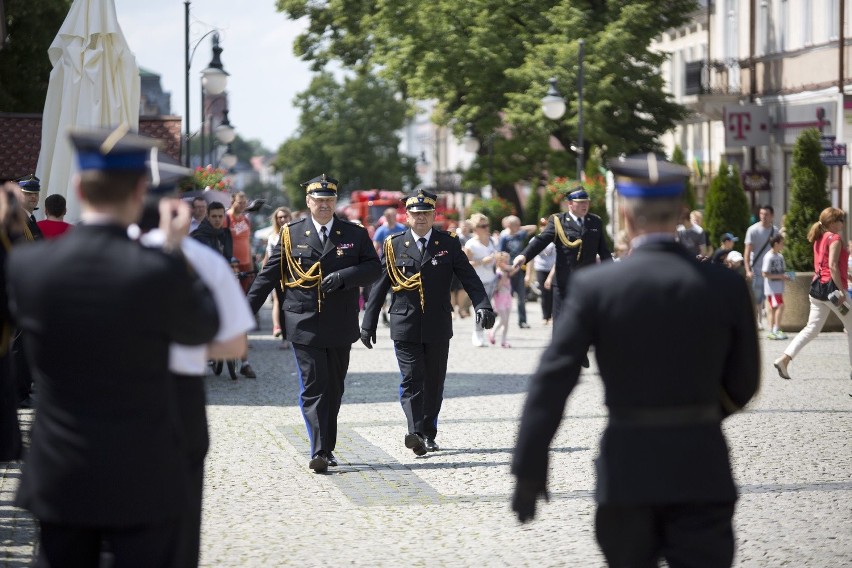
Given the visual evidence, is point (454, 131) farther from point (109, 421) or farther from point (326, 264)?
point (109, 421)

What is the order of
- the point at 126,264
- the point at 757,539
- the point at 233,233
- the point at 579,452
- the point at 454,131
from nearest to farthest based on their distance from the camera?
the point at 126,264 → the point at 757,539 → the point at 579,452 → the point at 233,233 → the point at 454,131

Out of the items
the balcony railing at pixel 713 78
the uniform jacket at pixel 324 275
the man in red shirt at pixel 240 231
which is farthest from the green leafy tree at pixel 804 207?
the balcony railing at pixel 713 78

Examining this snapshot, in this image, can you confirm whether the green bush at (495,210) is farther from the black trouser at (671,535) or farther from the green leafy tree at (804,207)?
the black trouser at (671,535)

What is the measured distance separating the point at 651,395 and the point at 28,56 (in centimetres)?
2999

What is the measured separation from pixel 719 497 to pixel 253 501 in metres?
5.00

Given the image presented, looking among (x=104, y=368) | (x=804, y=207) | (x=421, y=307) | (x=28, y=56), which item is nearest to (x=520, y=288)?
(x=804, y=207)

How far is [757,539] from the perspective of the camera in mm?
7891

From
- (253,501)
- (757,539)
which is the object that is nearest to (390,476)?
(253,501)

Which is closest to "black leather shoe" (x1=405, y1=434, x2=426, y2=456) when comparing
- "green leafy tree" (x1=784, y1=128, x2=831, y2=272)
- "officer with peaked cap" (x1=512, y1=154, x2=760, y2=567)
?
"officer with peaked cap" (x1=512, y1=154, x2=760, y2=567)

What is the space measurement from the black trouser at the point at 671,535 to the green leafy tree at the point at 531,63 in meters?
37.3

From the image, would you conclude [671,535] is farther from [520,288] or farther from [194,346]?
[520,288]

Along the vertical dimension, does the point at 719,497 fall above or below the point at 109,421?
below

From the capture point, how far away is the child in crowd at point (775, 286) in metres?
22.2

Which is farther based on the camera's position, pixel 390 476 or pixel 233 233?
pixel 233 233
